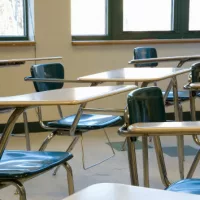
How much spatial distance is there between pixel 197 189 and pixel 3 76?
3.24 metres

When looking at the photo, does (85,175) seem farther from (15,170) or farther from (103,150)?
(15,170)

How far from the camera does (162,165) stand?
6.33 ft

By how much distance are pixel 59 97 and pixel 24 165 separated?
1.07 ft

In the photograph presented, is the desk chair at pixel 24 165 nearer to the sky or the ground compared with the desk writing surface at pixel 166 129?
nearer to the ground

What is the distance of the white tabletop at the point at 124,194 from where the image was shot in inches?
32.9

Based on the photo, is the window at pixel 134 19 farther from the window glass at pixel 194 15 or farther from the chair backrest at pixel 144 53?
the chair backrest at pixel 144 53

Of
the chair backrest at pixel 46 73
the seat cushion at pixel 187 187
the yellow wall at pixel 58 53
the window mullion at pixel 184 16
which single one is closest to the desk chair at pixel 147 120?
the seat cushion at pixel 187 187

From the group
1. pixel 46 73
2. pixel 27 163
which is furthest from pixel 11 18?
pixel 27 163

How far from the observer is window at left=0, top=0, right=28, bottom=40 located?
4672 millimetres

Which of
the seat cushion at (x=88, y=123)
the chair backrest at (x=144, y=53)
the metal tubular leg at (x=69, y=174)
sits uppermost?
the chair backrest at (x=144, y=53)

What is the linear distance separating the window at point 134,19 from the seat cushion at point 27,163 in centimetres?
296

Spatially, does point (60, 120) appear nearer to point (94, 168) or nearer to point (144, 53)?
point (94, 168)

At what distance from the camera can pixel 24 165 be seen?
6.43 ft

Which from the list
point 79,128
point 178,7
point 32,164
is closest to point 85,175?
point 79,128
